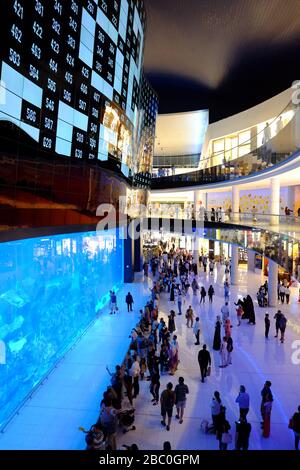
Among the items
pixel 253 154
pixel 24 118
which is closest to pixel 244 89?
pixel 253 154

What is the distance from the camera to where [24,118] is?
7.48 metres

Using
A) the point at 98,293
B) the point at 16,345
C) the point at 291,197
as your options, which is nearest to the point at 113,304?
the point at 98,293

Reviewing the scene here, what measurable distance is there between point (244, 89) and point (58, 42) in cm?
1851

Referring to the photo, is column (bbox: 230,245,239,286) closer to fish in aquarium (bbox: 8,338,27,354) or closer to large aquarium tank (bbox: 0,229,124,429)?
large aquarium tank (bbox: 0,229,124,429)

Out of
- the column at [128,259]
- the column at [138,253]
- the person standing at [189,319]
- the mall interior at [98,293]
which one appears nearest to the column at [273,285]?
the mall interior at [98,293]

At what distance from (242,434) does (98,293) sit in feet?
37.3

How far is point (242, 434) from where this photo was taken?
6.37 meters

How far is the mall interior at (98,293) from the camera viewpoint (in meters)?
6.98

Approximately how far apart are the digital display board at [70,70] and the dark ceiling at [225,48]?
329 cm

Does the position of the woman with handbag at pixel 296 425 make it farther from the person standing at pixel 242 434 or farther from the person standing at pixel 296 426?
the person standing at pixel 242 434

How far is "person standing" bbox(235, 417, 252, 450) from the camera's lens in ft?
20.9

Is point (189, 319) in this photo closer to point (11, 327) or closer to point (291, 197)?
point (11, 327)
